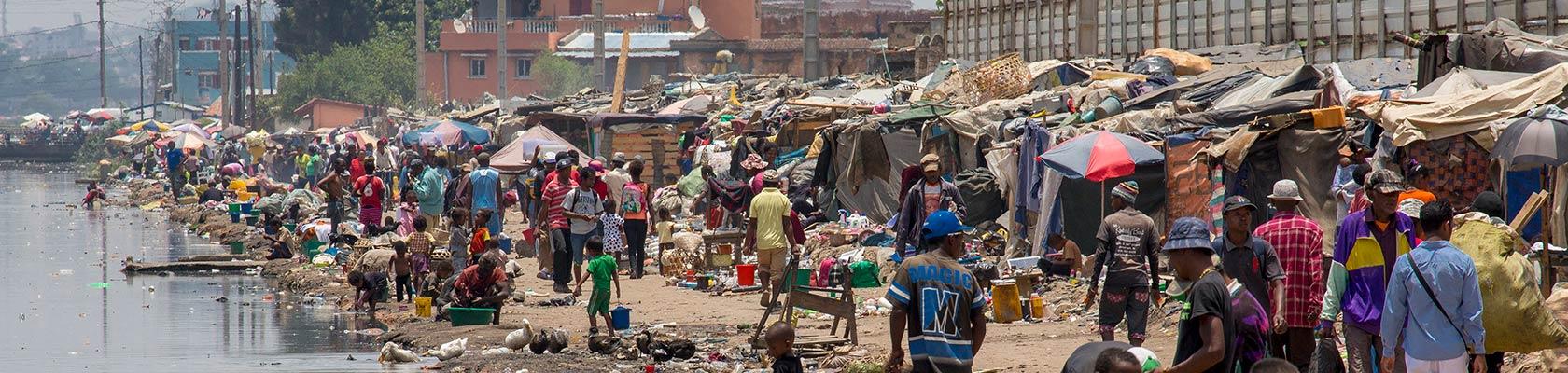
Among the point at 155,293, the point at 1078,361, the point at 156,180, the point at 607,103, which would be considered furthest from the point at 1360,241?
the point at 156,180

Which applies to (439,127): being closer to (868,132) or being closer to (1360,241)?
(868,132)

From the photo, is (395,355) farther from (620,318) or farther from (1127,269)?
(1127,269)

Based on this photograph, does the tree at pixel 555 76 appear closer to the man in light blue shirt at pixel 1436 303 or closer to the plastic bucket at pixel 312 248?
the plastic bucket at pixel 312 248

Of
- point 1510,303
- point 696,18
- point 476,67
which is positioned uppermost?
point 696,18

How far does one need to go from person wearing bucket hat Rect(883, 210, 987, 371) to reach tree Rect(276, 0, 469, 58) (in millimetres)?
64345

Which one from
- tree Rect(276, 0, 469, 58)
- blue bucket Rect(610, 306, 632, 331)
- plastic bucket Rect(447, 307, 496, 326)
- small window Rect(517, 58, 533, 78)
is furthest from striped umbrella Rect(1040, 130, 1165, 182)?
tree Rect(276, 0, 469, 58)

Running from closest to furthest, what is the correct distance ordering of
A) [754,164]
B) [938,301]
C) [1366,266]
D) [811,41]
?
[938,301], [1366,266], [754,164], [811,41]

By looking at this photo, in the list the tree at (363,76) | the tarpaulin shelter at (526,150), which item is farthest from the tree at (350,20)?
the tarpaulin shelter at (526,150)

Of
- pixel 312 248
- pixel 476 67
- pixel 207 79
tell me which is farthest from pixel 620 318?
pixel 207 79

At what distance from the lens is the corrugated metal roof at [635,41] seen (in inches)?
2424

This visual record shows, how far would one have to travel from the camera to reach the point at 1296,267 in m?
8.47

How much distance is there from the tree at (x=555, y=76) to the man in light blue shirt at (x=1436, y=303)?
183 ft

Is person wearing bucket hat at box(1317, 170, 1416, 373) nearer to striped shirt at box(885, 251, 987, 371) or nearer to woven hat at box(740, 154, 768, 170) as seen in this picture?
striped shirt at box(885, 251, 987, 371)

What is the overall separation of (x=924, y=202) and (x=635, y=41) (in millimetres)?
50191
